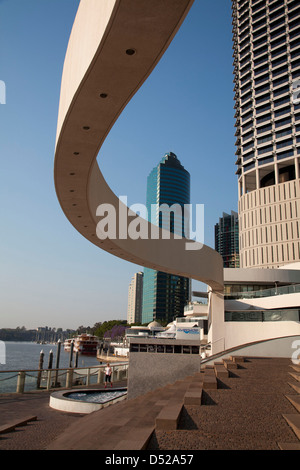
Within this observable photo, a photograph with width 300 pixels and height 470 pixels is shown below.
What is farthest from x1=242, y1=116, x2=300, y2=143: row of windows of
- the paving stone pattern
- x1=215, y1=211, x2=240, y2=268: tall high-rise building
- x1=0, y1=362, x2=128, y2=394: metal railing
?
x1=215, y1=211, x2=240, y2=268: tall high-rise building

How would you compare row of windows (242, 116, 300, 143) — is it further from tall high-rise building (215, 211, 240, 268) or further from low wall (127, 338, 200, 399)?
tall high-rise building (215, 211, 240, 268)

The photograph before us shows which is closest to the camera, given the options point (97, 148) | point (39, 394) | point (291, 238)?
point (97, 148)

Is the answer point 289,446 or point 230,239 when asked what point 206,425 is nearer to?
point 289,446

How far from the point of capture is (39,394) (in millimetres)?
13758

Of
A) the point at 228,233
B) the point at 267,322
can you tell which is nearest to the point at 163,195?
the point at 228,233

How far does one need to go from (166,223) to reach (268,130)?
3409 inches

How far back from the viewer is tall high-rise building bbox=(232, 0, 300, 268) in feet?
207

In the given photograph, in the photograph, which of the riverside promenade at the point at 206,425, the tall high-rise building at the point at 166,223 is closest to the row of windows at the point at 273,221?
the riverside promenade at the point at 206,425

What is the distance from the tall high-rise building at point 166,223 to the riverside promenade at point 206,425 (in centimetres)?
13166

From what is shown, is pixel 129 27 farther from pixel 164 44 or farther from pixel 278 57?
pixel 278 57

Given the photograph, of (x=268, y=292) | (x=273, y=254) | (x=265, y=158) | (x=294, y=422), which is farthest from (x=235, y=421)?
(x=265, y=158)

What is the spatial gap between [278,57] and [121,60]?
7473 centimetres

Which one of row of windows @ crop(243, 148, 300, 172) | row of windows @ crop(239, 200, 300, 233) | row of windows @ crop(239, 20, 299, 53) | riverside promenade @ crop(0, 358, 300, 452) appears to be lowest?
riverside promenade @ crop(0, 358, 300, 452)

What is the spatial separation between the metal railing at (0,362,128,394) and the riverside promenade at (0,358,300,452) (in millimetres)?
2489
